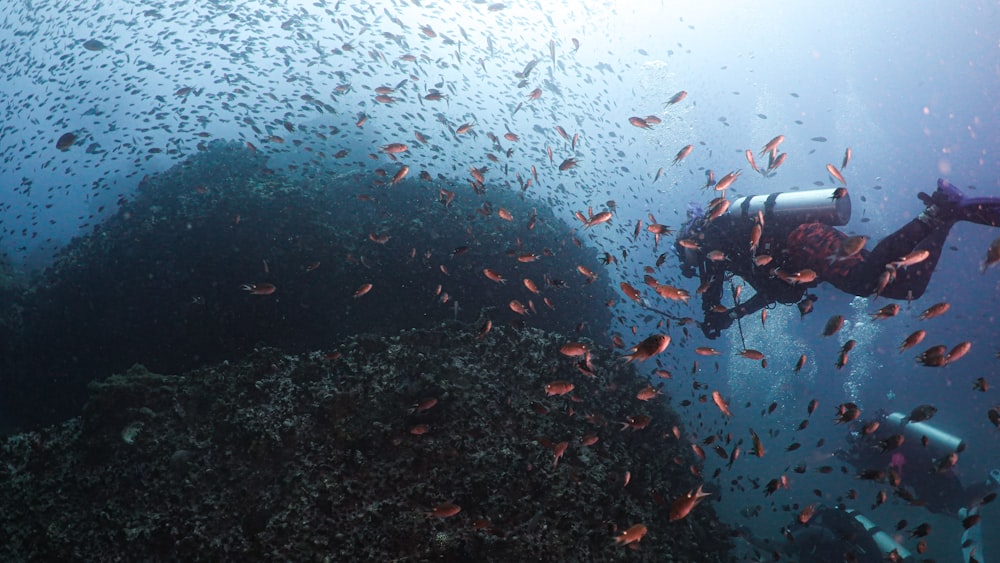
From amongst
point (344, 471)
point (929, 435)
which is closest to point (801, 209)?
point (344, 471)

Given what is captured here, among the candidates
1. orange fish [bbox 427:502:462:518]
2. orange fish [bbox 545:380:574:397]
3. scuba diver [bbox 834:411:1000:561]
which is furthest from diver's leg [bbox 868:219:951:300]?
orange fish [bbox 427:502:462:518]

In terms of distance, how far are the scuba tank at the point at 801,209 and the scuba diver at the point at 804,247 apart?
2 cm

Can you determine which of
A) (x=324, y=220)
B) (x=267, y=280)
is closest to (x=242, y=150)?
(x=324, y=220)

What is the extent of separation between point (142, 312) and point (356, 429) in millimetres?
8075

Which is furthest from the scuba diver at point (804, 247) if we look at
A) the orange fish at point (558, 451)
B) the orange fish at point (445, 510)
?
the orange fish at point (445, 510)

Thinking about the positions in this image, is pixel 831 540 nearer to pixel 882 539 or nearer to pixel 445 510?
pixel 882 539

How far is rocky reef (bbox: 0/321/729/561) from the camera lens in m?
4.30

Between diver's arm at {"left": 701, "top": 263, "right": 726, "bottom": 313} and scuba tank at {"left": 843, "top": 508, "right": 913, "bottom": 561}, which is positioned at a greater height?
diver's arm at {"left": 701, "top": 263, "right": 726, "bottom": 313}

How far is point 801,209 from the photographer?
775cm

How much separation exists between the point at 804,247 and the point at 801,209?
3.09ft

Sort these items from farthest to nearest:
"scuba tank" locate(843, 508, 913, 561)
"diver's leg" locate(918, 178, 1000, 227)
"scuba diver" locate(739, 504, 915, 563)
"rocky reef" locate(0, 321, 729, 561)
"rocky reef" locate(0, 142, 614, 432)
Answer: "scuba tank" locate(843, 508, 913, 561) → "scuba diver" locate(739, 504, 915, 563) → "rocky reef" locate(0, 142, 614, 432) → "diver's leg" locate(918, 178, 1000, 227) → "rocky reef" locate(0, 321, 729, 561)

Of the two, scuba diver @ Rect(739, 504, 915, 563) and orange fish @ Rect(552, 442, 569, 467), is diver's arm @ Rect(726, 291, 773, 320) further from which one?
scuba diver @ Rect(739, 504, 915, 563)

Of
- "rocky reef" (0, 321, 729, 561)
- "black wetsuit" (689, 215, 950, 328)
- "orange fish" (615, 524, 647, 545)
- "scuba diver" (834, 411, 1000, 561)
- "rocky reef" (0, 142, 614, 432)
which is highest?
"black wetsuit" (689, 215, 950, 328)

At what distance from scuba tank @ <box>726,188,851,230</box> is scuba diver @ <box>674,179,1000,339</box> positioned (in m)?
0.02
